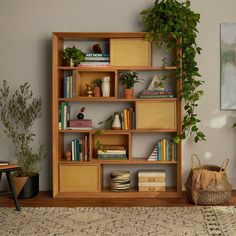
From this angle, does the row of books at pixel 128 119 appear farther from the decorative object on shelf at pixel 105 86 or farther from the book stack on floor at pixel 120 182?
the book stack on floor at pixel 120 182

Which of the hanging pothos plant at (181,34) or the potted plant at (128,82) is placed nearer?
the hanging pothos plant at (181,34)

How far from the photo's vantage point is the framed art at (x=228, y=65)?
15.7 feet

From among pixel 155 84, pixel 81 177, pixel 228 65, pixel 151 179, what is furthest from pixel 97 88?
pixel 228 65

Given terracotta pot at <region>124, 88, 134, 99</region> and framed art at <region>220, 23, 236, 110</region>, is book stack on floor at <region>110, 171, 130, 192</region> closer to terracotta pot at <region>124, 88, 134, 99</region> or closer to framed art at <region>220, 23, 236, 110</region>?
terracotta pot at <region>124, 88, 134, 99</region>

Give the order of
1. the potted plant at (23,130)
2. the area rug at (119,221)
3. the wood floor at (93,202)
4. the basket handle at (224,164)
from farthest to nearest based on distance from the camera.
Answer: the potted plant at (23,130)
the basket handle at (224,164)
the wood floor at (93,202)
the area rug at (119,221)

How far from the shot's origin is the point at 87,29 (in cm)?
481

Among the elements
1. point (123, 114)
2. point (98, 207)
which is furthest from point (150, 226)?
point (123, 114)

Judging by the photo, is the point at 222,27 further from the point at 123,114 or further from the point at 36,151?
the point at 36,151

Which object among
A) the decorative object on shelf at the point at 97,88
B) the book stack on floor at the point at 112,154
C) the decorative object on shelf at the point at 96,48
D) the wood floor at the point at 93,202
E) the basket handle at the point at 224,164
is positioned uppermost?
the decorative object on shelf at the point at 96,48

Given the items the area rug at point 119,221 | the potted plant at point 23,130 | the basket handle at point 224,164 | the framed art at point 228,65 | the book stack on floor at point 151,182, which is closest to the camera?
the area rug at point 119,221

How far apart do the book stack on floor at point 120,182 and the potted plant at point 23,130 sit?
33.4 inches

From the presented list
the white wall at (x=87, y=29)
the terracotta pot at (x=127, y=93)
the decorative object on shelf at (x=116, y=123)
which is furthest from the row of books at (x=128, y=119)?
the white wall at (x=87, y=29)

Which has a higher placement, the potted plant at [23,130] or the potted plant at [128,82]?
the potted plant at [128,82]

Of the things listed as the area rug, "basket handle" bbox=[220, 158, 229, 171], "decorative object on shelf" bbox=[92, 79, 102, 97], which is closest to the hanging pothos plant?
"basket handle" bbox=[220, 158, 229, 171]
